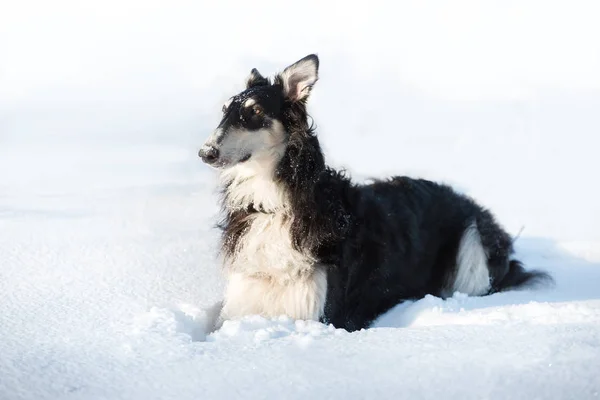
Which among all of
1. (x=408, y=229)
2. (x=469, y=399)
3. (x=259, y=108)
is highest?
(x=259, y=108)

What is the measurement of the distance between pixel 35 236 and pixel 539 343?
14.3ft

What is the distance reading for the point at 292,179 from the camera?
169 inches

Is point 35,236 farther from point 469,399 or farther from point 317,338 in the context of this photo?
point 469,399

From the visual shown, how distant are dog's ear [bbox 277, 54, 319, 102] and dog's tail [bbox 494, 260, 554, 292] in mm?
2556

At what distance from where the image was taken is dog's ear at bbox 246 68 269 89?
15.6ft

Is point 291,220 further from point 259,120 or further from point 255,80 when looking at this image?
point 255,80

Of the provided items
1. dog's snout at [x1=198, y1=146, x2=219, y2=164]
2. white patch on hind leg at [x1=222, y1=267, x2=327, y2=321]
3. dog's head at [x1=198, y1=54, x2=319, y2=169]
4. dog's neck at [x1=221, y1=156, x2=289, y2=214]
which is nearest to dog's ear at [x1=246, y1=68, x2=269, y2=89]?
dog's head at [x1=198, y1=54, x2=319, y2=169]

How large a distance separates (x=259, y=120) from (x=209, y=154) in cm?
47

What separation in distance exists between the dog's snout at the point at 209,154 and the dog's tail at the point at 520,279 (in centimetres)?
292

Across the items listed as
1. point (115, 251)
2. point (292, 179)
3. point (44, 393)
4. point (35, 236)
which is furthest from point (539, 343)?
point (35, 236)

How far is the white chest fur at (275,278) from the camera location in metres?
4.23

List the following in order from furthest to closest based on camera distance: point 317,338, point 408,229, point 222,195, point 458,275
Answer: point 458,275 → point 408,229 → point 222,195 → point 317,338

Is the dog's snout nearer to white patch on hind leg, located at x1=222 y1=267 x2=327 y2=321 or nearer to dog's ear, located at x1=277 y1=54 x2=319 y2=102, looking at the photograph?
dog's ear, located at x1=277 y1=54 x2=319 y2=102

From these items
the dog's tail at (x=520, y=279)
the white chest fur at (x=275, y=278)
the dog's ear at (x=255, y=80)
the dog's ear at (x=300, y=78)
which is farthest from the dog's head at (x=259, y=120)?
the dog's tail at (x=520, y=279)
